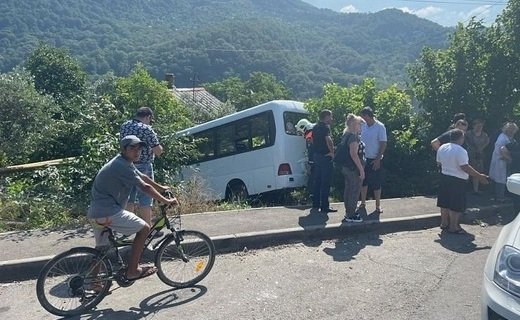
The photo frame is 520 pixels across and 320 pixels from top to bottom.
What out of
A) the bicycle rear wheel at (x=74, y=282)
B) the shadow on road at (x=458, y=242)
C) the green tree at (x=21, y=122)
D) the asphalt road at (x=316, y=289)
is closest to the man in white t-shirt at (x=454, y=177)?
the shadow on road at (x=458, y=242)

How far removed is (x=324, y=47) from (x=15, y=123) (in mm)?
81805

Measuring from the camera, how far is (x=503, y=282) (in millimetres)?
3814

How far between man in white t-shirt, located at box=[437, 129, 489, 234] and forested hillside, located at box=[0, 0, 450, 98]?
55659 mm

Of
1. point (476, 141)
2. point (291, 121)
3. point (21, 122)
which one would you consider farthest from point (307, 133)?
point (21, 122)

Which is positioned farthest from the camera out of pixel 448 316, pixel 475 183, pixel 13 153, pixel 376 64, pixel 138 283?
pixel 376 64

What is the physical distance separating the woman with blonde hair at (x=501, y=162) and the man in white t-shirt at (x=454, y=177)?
219 cm

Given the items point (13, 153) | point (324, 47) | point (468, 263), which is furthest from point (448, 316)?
point (324, 47)

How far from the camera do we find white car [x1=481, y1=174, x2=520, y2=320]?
12.0ft

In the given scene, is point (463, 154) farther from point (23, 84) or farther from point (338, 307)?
point (23, 84)

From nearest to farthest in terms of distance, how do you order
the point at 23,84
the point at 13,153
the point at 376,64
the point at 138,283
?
the point at 138,283 < the point at 13,153 < the point at 23,84 < the point at 376,64

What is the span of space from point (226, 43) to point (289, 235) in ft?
259

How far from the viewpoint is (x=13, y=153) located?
11875 mm

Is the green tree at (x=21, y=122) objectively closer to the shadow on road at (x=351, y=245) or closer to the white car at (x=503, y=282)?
the shadow on road at (x=351, y=245)

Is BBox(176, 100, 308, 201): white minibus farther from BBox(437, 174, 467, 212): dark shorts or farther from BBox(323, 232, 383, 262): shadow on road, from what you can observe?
BBox(437, 174, 467, 212): dark shorts
